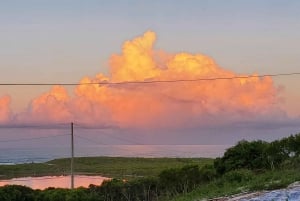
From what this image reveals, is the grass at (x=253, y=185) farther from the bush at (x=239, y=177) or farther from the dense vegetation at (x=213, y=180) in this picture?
the bush at (x=239, y=177)

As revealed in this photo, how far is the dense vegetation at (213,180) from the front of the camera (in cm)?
1667

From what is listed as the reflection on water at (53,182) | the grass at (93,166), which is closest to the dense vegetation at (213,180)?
the reflection on water at (53,182)

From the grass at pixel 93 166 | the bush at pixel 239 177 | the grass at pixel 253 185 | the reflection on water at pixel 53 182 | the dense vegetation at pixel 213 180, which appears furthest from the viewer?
the grass at pixel 93 166

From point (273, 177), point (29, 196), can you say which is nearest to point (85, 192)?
point (29, 196)

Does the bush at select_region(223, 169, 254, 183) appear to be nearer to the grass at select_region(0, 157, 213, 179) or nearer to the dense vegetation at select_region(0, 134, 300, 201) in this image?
the dense vegetation at select_region(0, 134, 300, 201)

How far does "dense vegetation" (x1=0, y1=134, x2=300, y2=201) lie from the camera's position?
54.7 feet

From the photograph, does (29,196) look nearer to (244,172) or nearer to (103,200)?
(103,200)

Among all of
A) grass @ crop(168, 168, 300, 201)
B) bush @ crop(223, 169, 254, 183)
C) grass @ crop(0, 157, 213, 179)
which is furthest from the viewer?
grass @ crop(0, 157, 213, 179)

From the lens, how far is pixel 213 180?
70.8ft

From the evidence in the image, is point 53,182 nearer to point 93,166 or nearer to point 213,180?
point 213,180

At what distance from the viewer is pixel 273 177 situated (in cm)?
1620

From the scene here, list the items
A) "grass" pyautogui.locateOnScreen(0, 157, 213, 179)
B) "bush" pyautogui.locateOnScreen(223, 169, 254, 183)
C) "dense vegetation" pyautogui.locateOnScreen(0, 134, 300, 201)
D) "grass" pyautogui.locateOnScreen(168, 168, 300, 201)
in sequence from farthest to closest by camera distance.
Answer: "grass" pyautogui.locateOnScreen(0, 157, 213, 179) < "bush" pyautogui.locateOnScreen(223, 169, 254, 183) < "dense vegetation" pyautogui.locateOnScreen(0, 134, 300, 201) < "grass" pyautogui.locateOnScreen(168, 168, 300, 201)

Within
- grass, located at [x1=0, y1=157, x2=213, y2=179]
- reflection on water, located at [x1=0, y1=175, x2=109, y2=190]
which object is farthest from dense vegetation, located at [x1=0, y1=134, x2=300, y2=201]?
grass, located at [x1=0, y1=157, x2=213, y2=179]

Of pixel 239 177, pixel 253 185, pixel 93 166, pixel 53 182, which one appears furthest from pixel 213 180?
pixel 93 166
